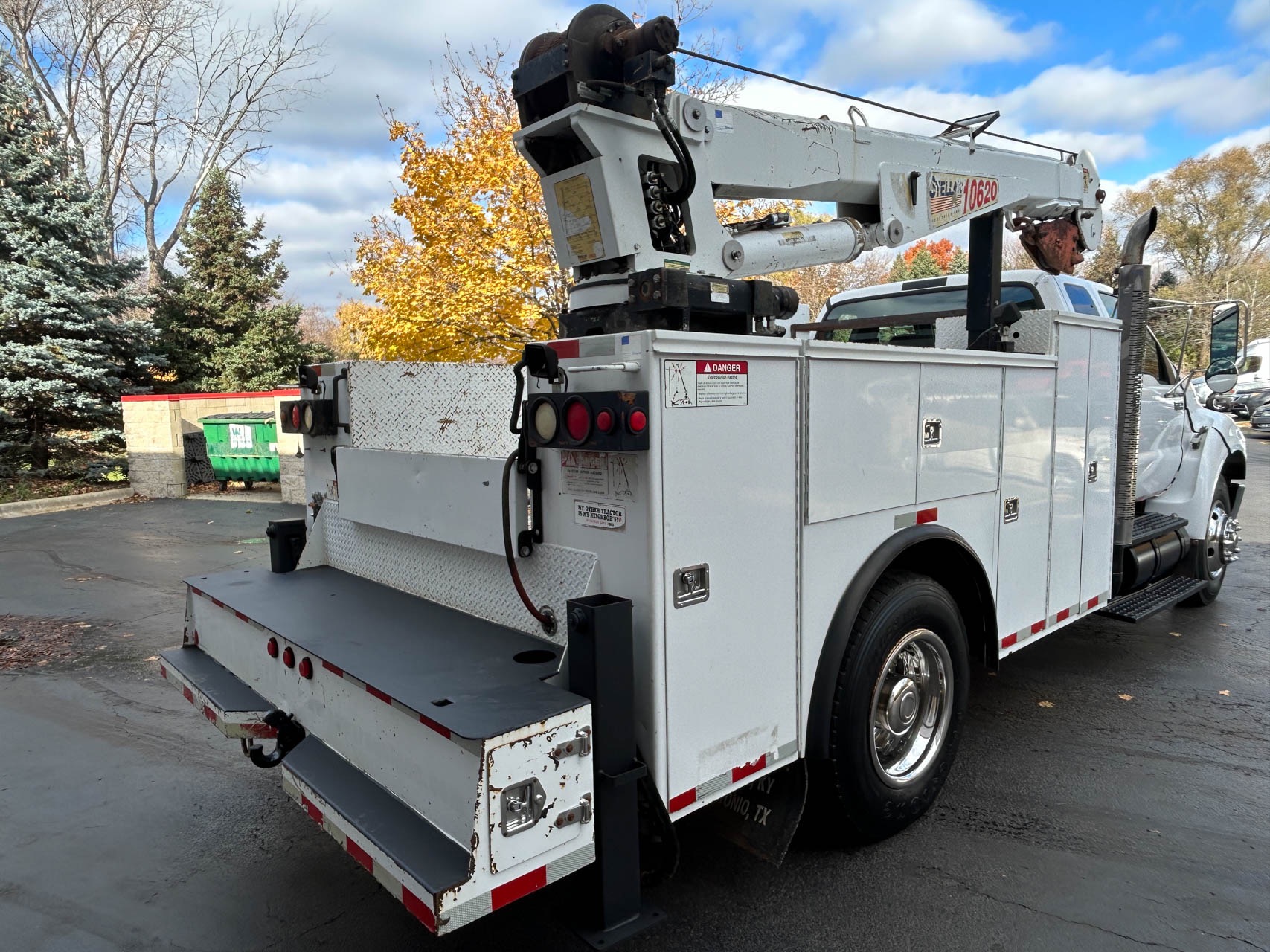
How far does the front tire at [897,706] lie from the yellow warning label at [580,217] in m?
1.69

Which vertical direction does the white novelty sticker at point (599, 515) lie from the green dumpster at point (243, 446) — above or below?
above

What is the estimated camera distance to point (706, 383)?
2326 mm

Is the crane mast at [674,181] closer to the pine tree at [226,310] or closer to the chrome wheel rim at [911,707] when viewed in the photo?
the chrome wheel rim at [911,707]

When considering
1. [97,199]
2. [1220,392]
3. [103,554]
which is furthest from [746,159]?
[97,199]

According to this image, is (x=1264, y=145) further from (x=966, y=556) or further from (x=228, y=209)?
(x=966, y=556)

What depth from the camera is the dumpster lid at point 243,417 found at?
13133mm

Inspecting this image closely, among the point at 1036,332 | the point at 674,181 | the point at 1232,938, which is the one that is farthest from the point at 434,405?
the point at 1232,938

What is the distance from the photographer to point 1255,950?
8.54ft

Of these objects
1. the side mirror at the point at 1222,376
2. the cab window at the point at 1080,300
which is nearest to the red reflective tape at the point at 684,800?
the side mirror at the point at 1222,376

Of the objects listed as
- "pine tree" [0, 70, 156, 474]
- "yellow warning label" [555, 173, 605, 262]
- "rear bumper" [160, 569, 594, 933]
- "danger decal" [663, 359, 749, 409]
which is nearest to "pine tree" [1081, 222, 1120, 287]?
"pine tree" [0, 70, 156, 474]

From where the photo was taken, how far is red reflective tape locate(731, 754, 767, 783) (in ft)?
8.15

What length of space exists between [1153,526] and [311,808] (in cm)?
524

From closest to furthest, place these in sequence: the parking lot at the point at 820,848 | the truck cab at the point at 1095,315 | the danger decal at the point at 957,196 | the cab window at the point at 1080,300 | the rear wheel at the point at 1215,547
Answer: the parking lot at the point at 820,848 < the danger decal at the point at 957,196 < the truck cab at the point at 1095,315 < the rear wheel at the point at 1215,547 < the cab window at the point at 1080,300

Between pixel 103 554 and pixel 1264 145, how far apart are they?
49.0 meters
